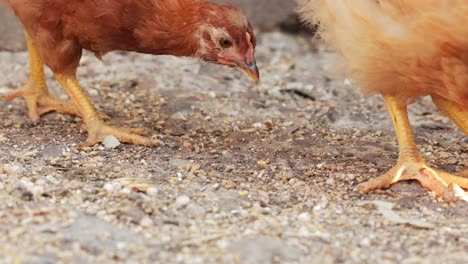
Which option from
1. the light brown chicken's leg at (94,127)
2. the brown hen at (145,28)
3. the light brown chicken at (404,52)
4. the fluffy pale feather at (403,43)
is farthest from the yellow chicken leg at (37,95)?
the fluffy pale feather at (403,43)

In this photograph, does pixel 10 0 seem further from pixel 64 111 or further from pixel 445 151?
pixel 445 151

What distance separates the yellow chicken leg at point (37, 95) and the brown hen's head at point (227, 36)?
1.16 metres

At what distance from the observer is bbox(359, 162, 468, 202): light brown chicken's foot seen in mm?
3575

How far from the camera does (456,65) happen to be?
3309 mm

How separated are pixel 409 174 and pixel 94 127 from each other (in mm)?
1806

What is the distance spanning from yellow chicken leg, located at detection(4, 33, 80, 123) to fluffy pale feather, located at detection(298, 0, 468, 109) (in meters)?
1.84

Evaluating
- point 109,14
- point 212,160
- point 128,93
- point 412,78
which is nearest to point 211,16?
point 109,14

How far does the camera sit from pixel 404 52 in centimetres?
337

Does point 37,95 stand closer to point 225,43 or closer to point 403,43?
point 225,43

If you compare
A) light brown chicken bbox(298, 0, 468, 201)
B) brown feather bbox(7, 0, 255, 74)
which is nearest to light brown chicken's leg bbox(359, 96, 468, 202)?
light brown chicken bbox(298, 0, 468, 201)

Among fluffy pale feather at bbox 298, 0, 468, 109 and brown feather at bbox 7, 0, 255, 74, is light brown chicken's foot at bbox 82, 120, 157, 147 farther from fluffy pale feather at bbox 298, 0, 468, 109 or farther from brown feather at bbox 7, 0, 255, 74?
fluffy pale feather at bbox 298, 0, 468, 109

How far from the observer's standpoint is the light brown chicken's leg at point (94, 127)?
420cm

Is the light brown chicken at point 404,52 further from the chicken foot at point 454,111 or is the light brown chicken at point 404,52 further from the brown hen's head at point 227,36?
the brown hen's head at point 227,36

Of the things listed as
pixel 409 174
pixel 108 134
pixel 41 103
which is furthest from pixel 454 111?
pixel 41 103
